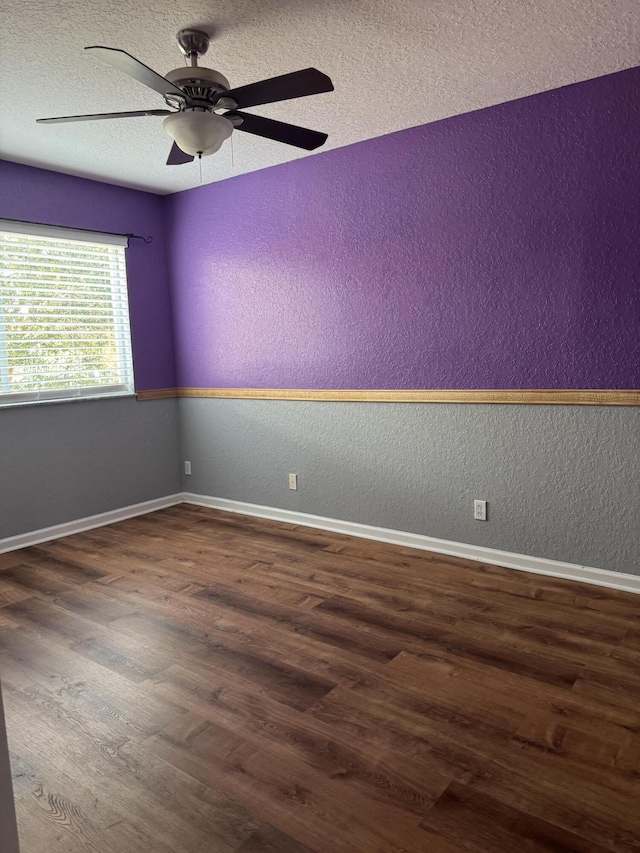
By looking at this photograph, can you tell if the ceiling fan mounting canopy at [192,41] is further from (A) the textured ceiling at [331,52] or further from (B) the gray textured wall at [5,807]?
(B) the gray textured wall at [5,807]

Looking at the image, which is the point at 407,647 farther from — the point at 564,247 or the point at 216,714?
the point at 564,247

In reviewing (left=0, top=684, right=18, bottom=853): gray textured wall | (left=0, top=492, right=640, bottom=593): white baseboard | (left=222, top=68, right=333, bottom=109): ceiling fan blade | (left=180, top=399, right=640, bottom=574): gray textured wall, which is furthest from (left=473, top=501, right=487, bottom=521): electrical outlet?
(left=0, top=684, right=18, bottom=853): gray textured wall

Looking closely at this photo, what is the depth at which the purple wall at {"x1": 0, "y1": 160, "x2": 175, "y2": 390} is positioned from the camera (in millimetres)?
3734

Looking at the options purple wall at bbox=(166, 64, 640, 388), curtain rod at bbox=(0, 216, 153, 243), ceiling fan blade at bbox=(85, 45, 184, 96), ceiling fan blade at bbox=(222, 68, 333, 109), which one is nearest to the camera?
ceiling fan blade at bbox=(85, 45, 184, 96)

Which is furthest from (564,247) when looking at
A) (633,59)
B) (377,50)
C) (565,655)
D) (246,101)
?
(565,655)

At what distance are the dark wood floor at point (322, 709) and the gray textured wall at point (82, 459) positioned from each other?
70cm

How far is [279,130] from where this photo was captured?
2.32 metres

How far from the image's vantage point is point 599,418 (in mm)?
2863

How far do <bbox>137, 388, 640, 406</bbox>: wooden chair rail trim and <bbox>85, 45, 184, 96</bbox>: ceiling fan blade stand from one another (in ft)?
6.58

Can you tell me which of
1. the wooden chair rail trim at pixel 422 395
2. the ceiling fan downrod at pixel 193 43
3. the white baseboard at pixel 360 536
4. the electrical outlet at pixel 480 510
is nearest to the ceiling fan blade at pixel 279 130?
the ceiling fan downrod at pixel 193 43

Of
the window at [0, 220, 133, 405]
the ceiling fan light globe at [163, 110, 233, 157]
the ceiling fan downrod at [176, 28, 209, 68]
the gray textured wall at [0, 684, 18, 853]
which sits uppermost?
the ceiling fan downrod at [176, 28, 209, 68]

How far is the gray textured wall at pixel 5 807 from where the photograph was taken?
1028 millimetres

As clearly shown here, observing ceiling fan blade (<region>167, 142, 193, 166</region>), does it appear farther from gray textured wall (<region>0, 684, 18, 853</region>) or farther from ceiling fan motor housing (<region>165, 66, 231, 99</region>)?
gray textured wall (<region>0, 684, 18, 853</region>)

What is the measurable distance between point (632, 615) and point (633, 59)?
239 cm
